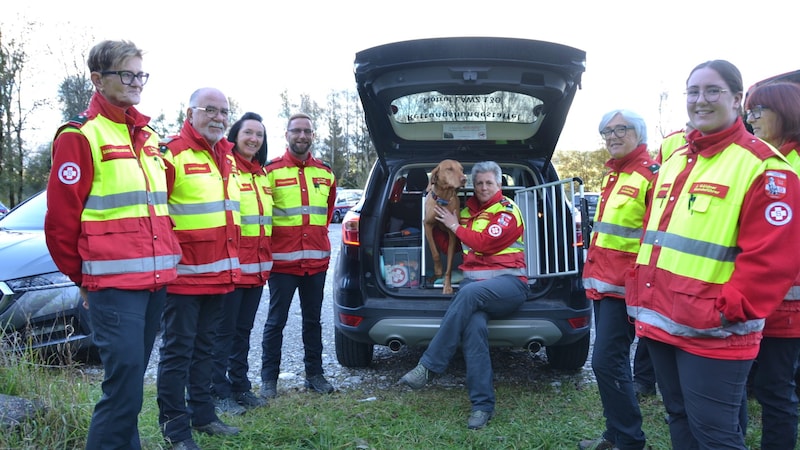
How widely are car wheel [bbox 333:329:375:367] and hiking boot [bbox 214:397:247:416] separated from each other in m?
0.98

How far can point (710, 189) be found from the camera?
6.30 ft

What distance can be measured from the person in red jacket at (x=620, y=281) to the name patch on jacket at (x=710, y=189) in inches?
32.7

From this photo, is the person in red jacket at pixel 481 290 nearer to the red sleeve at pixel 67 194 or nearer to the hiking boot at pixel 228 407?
the hiking boot at pixel 228 407

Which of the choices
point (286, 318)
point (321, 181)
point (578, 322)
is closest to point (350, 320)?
point (286, 318)

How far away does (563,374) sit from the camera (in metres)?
4.39

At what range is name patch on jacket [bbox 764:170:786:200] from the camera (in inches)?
70.7

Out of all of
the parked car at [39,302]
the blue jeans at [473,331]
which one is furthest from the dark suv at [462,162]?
the parked car at [39,302]

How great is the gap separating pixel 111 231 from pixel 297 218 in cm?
171

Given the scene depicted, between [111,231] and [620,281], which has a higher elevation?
[111,231]

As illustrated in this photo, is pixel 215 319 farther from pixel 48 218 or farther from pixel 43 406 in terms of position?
pixel 48 218

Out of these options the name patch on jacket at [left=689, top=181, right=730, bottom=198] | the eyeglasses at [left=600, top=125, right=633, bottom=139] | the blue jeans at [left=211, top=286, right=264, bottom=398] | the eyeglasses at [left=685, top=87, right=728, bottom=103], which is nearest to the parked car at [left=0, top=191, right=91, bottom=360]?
the blue jeans at [left=211, top=286, right=264, bottom=398]

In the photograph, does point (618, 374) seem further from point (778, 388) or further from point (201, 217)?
point (201, 217)

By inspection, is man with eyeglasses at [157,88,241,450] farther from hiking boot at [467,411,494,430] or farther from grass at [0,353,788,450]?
hiking boot at [467,411,494,430]

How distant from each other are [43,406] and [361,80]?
254 cm
